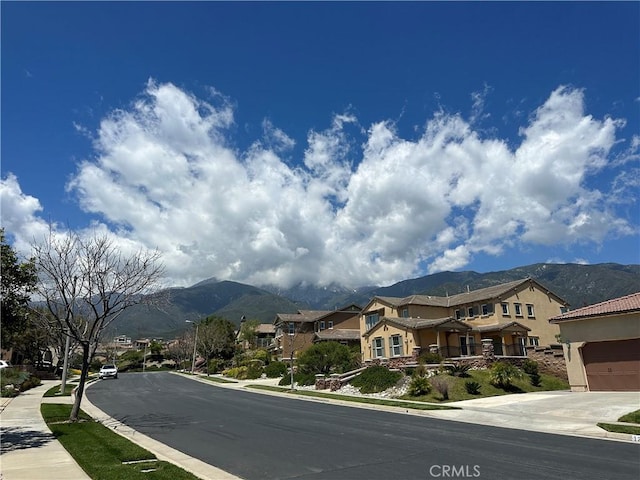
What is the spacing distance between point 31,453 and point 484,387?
23841 millimetres

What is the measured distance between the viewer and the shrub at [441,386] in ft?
82.2

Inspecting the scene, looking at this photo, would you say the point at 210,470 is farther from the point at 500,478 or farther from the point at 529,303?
the point at 529,303

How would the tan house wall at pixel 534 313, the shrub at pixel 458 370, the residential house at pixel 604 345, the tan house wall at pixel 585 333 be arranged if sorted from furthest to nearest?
the tan house wall at pixel 534 313, the shrub at pixel 458 370, the tan house wall at pixel 585 333, the residential house at pixel 604 345

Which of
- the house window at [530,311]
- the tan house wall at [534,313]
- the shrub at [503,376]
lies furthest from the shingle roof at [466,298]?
the shrub at [503,376]

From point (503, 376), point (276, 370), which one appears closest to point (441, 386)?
point (503, 376)

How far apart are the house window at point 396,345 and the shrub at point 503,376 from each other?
10.9 m

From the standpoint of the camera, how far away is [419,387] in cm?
2606

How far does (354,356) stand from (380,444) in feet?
100

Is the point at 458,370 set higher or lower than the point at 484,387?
higher

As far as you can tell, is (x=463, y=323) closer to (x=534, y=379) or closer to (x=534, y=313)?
(x=534, y=379)

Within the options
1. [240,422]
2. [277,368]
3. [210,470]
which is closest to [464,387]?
[240,422]

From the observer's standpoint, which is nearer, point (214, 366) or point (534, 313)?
point (534, 313)

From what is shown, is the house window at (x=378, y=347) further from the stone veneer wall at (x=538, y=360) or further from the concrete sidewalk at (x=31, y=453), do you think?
the concrete sidewalk at (x=31, y=453)

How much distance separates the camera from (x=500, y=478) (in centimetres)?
897
